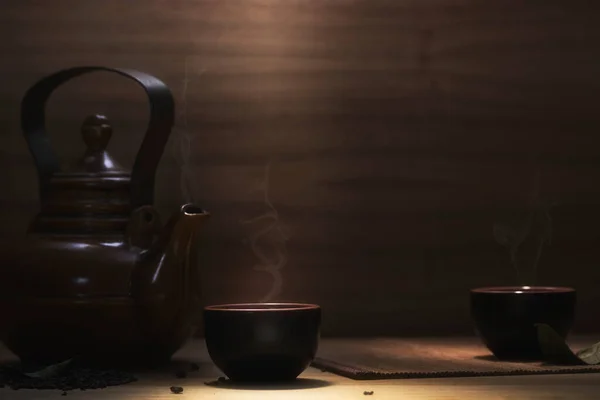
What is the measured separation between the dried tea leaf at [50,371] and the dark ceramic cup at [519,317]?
0.47 m

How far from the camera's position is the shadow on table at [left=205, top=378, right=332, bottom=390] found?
42.1 inches

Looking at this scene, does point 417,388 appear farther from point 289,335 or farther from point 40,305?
point 40,305

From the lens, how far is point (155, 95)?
127cm

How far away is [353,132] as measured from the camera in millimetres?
1586

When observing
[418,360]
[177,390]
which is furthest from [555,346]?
[177,390]

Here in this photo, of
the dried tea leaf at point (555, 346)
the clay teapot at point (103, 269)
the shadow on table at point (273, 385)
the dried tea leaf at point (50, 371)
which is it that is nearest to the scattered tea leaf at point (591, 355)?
the dried tea leaf at point (555, 346)

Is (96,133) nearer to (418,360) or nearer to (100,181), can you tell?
(100,181)

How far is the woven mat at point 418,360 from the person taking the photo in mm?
1141

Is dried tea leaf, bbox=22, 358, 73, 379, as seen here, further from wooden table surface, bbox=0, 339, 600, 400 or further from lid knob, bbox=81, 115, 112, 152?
lid knob, bbox=81, 115, 112, 152

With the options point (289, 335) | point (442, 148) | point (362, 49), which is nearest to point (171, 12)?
point (362, 49)

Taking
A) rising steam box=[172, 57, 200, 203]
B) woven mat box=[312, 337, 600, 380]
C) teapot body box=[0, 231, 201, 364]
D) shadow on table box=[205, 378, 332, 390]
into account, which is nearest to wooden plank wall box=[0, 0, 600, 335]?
rising steam box=[172, 57, 200, 203]

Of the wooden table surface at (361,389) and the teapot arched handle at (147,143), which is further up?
the teapot arched handle at (147,143)

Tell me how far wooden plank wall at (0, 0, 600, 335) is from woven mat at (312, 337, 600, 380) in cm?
13

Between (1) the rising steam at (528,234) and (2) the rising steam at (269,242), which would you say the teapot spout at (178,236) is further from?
(1) the rising steam at (528,234)
